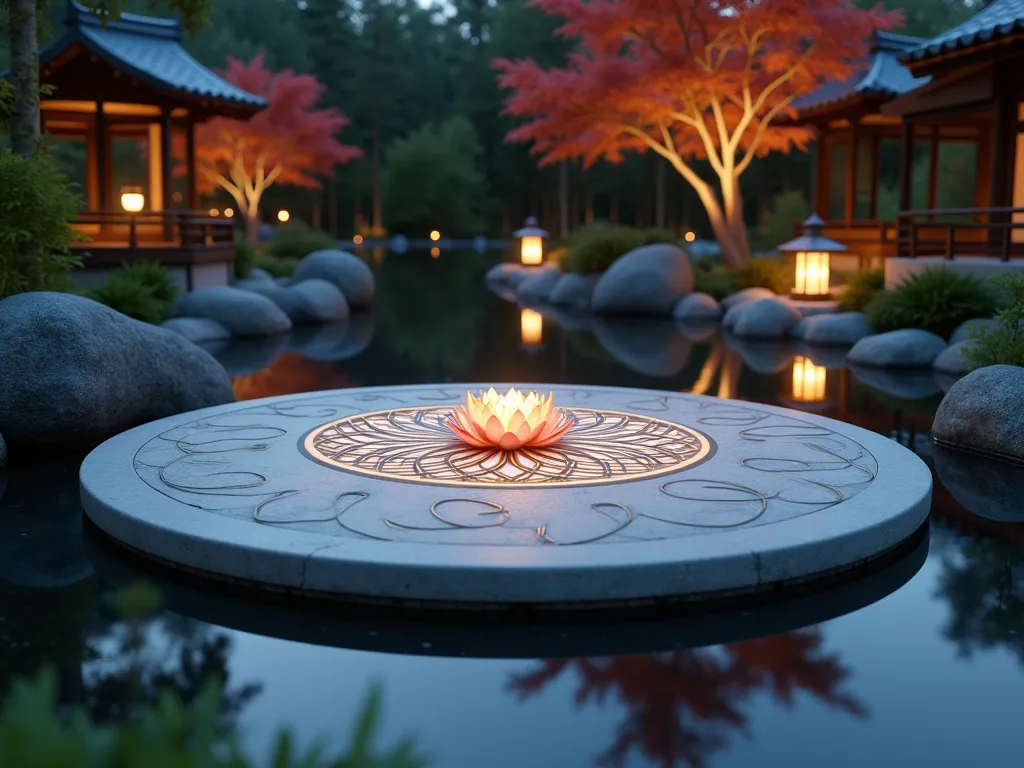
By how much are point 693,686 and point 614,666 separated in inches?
12.2

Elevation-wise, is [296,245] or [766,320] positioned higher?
[296,245]

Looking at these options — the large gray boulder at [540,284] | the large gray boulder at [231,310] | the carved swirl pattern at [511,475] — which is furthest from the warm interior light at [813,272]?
the carved swirl pattern at [511,475]

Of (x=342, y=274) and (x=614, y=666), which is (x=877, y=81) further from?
(x=614, y=666)

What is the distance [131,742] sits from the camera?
1.69m

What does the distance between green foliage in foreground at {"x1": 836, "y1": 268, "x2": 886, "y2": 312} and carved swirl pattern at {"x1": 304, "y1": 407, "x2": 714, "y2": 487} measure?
29.8 feet

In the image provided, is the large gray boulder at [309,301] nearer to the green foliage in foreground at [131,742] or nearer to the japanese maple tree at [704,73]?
the japanese maple tree at [704,73]

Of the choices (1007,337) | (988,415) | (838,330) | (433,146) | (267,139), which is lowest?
(988,415)

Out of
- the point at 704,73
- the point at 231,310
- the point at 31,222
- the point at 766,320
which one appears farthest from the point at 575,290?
the point at 31,222

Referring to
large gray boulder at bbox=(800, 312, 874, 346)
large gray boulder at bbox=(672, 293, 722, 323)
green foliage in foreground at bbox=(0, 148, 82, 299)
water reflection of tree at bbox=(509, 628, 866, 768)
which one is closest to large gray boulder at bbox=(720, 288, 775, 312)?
large gray boulder at bbox=(672, 293, 722, 323)

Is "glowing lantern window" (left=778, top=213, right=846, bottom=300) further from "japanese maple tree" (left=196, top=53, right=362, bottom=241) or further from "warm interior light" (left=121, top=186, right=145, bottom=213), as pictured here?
"japanese maple tree" (left=196, top=53, right=362, bottom=241)

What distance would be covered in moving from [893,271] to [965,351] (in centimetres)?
671

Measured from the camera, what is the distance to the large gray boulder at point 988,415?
7316 mm

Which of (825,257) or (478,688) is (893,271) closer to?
(825,257)

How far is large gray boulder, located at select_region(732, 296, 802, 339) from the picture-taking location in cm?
1546
